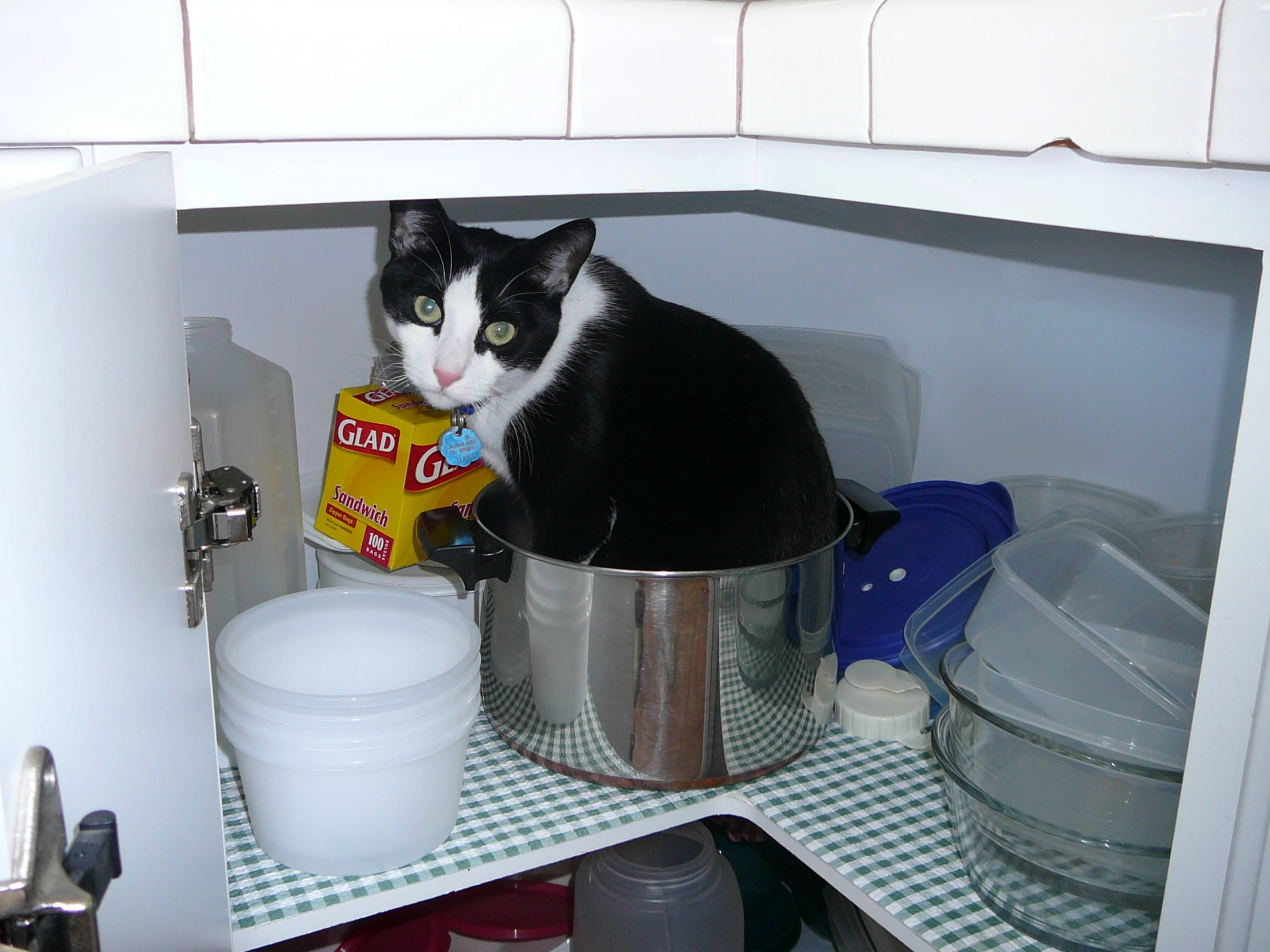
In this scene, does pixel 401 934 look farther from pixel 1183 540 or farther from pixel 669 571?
pixel 1183 540

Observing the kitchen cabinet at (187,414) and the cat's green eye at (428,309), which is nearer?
the kitchen cabinet at (187,414)

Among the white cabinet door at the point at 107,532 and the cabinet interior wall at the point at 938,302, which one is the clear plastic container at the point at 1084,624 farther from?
the white cabinet door at the point at 107,532

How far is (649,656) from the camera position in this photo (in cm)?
83

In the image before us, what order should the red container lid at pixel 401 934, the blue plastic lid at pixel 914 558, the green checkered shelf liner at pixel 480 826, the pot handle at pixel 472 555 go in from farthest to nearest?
the red container lid at pixel 401 934 < the blue plastic lid at pixel 914 558 < the pot handle at pixel 472 555 < the green checkered shelf liner at pixel 480 826

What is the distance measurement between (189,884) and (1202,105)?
605 millimetres

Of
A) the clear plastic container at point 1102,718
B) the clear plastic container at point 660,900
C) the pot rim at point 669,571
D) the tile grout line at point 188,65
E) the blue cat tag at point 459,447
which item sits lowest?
the clear plastic container at point 660,900

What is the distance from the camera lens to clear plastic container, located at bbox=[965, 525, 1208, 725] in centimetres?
70

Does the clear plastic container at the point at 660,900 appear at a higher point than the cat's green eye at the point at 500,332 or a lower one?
lower

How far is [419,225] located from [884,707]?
0.64 metres

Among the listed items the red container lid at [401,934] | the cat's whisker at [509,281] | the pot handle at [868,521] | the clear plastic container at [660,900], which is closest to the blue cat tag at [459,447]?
the cat's whisker at [509,281]

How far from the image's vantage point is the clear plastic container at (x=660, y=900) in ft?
3.52

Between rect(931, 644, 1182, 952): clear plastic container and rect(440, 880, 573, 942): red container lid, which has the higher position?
rect(931, 644, 1182, 952): clear plastic container

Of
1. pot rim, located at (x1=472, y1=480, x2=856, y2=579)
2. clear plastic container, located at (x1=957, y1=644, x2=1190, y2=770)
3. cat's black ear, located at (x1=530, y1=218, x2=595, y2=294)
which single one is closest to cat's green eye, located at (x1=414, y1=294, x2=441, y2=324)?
cat's black ear, located at (x1=530, y1=218, x2=595, y2=294)

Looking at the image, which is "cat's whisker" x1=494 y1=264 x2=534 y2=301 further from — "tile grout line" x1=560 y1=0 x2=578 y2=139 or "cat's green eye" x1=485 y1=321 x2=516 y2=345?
"tile grout line" x1=560 y1=0 x2=578 y2=139
